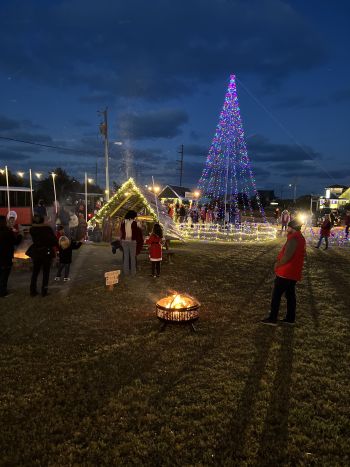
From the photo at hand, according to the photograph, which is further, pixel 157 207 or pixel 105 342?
pixel 157 207

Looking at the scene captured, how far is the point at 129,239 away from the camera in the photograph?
9945mm

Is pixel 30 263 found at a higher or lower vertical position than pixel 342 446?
higher

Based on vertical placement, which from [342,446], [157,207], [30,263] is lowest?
[342,446]

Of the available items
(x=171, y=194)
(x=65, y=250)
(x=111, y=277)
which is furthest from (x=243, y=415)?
(x=171, y=194)

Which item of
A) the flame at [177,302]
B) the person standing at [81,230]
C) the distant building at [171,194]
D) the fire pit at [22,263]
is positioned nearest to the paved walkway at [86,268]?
the fire pit at [22,263]

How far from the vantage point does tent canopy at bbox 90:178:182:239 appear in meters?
14.8

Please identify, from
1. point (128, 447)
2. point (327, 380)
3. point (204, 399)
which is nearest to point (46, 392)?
point (128, 447)

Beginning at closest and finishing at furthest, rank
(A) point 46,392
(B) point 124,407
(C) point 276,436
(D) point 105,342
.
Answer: (C) point 276,436 < (B) point 124,407 < (A) point 46,392 < (D) point 105,342

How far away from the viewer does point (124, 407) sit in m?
3.87

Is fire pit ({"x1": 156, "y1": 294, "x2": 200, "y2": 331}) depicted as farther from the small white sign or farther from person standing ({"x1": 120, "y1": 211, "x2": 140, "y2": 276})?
person standing ({"x1": 120, "y1": 211, "x2": 140, "y2": 276})

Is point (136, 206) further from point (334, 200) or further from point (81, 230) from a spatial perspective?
point (334, 200)

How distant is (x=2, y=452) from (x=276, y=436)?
260 centimetres

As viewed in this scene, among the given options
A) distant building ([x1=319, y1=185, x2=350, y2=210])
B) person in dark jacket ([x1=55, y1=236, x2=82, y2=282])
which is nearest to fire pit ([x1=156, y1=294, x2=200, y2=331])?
person in dark jacket ([x1=55, y1=236, x2=82, y2=282])

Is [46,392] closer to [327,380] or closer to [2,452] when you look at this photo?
[2,452]
